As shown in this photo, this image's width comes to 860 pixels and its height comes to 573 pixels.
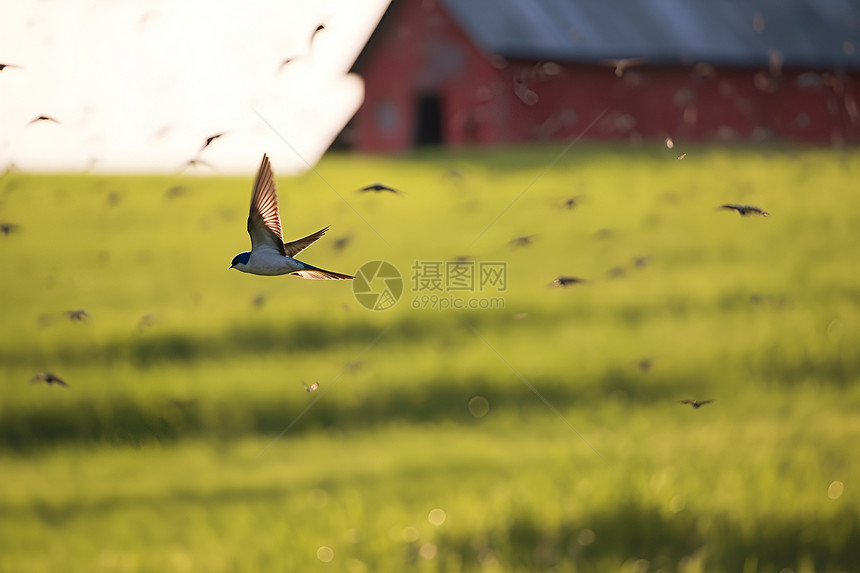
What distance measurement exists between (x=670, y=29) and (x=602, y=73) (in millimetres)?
3036

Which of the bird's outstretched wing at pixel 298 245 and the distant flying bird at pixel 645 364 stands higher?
the bird's outstretched wing at pixel 298 245

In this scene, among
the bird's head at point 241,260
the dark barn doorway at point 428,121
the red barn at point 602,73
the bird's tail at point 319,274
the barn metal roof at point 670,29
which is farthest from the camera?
the dark barn doorway at point 428,121

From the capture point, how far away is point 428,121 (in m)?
21.1

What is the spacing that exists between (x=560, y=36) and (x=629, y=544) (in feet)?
53.0

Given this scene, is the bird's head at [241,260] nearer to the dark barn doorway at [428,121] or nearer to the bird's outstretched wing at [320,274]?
the bird's outstretched wing at [320,274]

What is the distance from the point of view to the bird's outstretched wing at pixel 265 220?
198 cm

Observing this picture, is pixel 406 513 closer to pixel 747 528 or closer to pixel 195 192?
pixel 747 528

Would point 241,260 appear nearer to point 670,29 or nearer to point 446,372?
Answer: point 446,372

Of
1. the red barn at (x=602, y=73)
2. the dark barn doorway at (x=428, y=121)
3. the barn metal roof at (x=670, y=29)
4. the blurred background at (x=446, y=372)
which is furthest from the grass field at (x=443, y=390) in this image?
the dark barn doorway at (x=428, y=121)

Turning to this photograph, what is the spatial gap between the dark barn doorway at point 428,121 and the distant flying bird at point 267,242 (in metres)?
18.7

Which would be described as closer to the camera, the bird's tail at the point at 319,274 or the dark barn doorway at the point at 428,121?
the bird's tail at the point at 319,274

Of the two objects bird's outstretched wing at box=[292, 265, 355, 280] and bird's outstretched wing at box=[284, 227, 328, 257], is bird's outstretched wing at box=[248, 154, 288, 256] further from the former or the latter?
bird's outstretched wing at box=[292, 265, 355, 280]

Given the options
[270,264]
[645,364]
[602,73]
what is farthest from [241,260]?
[602,73]

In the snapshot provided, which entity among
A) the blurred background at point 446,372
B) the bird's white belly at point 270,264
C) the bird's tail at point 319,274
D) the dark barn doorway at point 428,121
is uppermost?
the bird's tail at point 319,274
